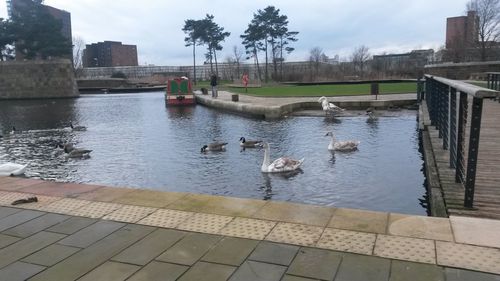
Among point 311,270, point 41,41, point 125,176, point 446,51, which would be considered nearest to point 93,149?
point 125,176

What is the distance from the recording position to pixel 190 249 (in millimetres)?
3598

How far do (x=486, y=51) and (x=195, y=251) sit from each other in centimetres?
5434

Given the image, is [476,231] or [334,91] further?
[334,91]

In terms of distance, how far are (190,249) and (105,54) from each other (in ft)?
384

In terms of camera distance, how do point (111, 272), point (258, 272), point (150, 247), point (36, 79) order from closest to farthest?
point (258, 272) → point (111, 272) → point (150, 247) → point (36, 79)

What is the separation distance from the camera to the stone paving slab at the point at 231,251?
3.36m

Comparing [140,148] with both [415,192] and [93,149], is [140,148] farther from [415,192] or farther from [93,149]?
[415,192]

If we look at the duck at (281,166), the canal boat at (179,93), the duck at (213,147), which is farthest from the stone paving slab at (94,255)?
the canal boat at (179,93)

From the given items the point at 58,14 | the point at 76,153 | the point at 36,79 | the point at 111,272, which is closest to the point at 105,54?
the point at 58,14

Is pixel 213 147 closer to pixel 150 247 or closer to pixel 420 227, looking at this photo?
pixel 150 247

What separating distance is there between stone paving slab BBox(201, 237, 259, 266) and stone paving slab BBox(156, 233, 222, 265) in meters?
0.07

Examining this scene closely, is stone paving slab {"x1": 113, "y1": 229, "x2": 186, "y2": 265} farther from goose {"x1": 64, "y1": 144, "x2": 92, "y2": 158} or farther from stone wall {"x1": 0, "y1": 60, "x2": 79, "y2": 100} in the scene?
stone wall {"x1": 0, "y1": 60, "x2": 79, "y2": 100}

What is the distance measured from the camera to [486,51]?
48469 millimetres

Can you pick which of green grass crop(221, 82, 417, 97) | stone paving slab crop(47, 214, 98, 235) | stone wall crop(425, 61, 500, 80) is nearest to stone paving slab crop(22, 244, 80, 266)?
stone paving slab crop(47, 214, 98, 235)
